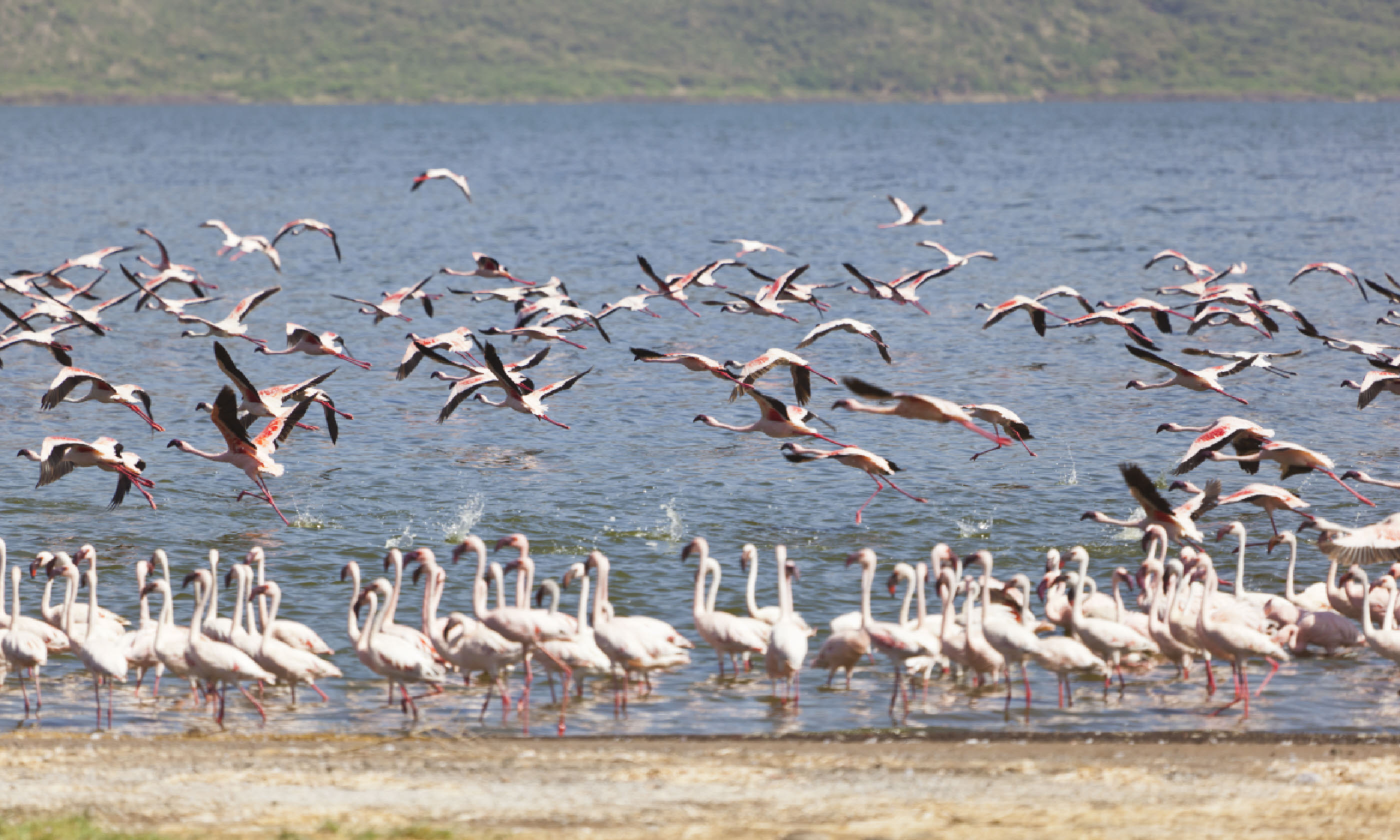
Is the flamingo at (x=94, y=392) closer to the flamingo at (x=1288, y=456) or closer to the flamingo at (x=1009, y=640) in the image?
the flamingo at (x=1009, y=640)

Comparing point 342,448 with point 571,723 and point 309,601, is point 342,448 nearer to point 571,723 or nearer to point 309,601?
point 309,601

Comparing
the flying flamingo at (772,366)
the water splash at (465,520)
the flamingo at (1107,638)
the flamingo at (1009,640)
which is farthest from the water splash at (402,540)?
the flamingo at (1107,638)

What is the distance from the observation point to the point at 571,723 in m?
13.9

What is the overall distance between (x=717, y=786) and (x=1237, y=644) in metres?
5.05

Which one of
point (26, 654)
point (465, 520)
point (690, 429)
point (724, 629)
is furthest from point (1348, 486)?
point (26, 654)

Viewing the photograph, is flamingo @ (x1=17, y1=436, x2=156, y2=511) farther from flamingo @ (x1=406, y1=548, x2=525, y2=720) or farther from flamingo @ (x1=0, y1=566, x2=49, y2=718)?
flamingo @ (x1=406, y1=548, x2=525, y2=720)

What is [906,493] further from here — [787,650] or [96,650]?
[96,650]

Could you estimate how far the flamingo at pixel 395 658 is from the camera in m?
14.0

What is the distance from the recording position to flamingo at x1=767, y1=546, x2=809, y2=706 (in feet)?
46.5

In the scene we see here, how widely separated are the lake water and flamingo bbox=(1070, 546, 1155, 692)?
390 millimetres

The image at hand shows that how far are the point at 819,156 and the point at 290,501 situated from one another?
110003 mm

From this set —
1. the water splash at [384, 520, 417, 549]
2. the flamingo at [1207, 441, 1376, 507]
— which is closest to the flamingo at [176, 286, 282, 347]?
the water splash at [384, 520, 417, 549]

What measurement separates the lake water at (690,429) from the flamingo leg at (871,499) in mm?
175

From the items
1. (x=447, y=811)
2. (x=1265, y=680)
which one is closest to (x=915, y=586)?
(x=1265, y=680)
